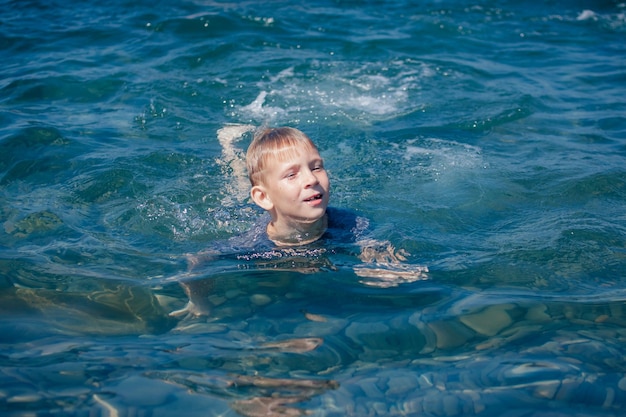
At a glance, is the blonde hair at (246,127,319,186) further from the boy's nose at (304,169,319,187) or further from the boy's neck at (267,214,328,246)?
→ the boy's neck at (267,214,328,246)

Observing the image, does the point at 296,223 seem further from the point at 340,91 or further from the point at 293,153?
the point at 340,91

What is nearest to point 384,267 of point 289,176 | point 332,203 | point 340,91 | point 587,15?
point 289,176

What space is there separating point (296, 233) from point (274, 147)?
2.33ft

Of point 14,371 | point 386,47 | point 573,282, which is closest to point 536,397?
point 573,282

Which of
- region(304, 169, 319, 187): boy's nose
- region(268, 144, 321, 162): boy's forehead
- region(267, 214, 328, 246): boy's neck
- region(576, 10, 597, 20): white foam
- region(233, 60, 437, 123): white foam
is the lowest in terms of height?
region(267, 214, 328, 246): boy's neck

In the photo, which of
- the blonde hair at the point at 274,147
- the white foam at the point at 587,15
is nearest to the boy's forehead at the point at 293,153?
the blonde hair at the point at 274,147

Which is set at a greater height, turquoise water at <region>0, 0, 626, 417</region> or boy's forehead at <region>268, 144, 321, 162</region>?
boy's forehead at <region>268, 144, 321, 162</region>

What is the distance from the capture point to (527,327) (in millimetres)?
3932

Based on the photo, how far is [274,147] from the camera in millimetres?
4816

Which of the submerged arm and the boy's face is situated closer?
the submerged arm

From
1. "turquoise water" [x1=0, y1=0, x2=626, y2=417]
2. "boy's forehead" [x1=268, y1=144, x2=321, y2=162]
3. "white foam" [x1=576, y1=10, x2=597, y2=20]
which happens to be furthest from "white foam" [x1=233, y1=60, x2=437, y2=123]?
"white foam" [x1=576, y1=10, x2=597, y2=20]

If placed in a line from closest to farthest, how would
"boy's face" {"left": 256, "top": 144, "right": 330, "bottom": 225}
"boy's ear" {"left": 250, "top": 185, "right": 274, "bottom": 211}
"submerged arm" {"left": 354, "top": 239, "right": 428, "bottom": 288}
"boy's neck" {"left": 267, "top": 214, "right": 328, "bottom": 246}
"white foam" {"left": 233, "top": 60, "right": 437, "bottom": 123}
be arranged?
"submerged arm" {"left": 354, "top": 239, "right": 428, "bottom": 288}
"boy's face" {"left": 256, "top": 144, "right": 330, "bottom": 225}
"boy's ear" {"left": 250, "top": 185, "right": 274, "bottom": 211}
"boy's neck" {"left": 267, "top": 214, "right": 328, "bottom": 246}
"white foam" {"left": 233, "top": 60, "right": 437, "bottom": 123}

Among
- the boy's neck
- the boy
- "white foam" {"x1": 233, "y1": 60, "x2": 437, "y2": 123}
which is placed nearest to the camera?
the boy

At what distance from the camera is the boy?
4.59 metres
